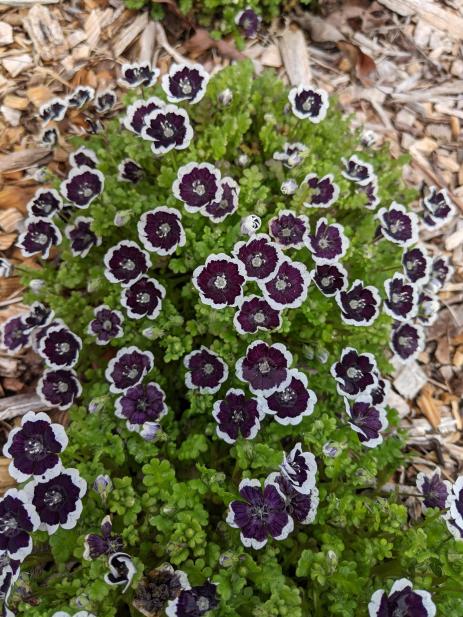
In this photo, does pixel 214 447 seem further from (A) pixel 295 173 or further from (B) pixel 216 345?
(A) pixel 295 173

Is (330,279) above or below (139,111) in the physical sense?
below

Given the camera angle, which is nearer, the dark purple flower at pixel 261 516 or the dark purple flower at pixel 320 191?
the dark purple flower at pixel 261 516

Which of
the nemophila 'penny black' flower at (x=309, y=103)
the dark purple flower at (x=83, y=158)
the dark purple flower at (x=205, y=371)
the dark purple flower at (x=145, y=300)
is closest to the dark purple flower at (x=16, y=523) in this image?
the dark purple flower at (x=205, y=371)

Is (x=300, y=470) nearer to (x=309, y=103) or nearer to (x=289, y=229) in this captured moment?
(x=289, y=229)

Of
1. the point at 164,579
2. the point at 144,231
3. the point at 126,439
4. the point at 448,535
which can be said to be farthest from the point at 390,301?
the point at 164,579

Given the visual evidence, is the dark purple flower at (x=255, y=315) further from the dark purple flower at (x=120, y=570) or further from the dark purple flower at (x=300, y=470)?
the dark purple flower at (x=120, y=570)

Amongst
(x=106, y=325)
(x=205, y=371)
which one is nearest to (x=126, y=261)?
(x=106, y=325)
